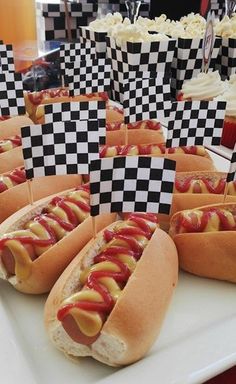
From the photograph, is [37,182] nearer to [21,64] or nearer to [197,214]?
[197,214]

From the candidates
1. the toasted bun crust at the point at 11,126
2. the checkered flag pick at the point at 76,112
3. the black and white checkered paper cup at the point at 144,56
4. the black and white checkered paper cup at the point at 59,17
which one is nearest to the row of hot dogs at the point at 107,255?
the checkered flag pick at the point at 76,112

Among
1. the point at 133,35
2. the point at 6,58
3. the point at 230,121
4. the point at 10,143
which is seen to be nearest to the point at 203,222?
the point at 10,143

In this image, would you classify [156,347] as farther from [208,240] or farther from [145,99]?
[145,99]

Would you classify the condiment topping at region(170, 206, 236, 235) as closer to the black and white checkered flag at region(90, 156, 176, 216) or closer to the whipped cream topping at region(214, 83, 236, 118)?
the black and white checkered flag at region(90, 156, 176, 216)

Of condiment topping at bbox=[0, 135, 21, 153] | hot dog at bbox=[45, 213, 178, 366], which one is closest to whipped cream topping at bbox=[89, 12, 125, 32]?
condiment topping at bbox=[0, 135, 21, 153]

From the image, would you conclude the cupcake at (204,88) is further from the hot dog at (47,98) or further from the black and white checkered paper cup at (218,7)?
the black and white checkered paper cup at (218,7)

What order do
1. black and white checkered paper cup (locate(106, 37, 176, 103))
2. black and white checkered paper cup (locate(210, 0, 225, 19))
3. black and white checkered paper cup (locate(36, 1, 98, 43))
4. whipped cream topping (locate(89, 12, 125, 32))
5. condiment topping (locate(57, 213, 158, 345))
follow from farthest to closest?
black and white checkered paper cup (locate(210, 0, 225, 19)), black and white checkered paper cup (locate(36, 1, 98, 43)), whipped cream topping (locate(89, 12, 125, 32)), black and white checkered paper cup (locate(106, 37, 176, 103)), condiment topping (locate(57, 213, 158, 345))

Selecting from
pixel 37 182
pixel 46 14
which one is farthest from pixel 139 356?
pixel 46 14

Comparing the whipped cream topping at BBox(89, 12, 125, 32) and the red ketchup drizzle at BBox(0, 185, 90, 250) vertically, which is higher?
the whipped cream topping at BBox(89, 12, 125, 32)
